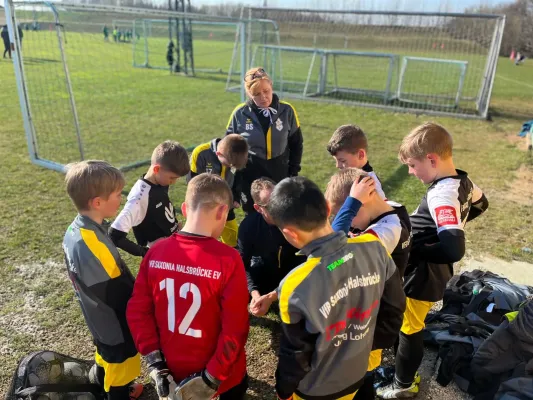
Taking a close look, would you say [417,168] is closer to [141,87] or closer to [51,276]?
[51,276]

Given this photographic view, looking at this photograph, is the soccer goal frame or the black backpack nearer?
the black backpack

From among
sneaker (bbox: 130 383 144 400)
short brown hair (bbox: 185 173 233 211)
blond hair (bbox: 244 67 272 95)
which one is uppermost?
blond hair (bbox: 244 67 272 95)

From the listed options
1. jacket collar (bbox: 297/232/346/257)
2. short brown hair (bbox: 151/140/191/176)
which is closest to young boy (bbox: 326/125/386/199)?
short brown hair (bbox: 151/140/191/176)

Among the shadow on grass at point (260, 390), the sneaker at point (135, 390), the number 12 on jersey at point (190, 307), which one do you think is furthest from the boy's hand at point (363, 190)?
the sneaker at point (135, 390)

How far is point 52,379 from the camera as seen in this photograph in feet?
8.36

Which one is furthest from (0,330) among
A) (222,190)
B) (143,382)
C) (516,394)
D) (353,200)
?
(516,394)

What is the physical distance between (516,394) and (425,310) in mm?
652

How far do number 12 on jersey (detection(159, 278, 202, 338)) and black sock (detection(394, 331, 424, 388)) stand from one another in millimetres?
1404

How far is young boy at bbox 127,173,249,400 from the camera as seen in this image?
1.85m

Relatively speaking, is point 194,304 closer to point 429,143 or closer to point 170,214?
point 170,214

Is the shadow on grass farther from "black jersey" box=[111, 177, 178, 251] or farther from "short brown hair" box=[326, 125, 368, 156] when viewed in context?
"short brown hair" box=[326, 125, 368, 156]

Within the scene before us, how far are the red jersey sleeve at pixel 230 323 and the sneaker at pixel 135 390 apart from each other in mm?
1092

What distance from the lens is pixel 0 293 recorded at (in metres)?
3.77

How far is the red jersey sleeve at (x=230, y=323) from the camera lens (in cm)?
188
